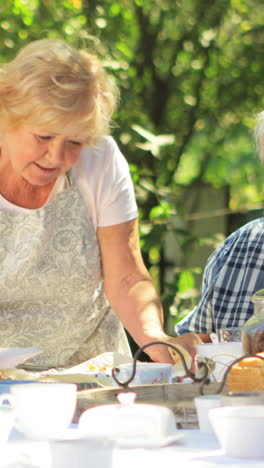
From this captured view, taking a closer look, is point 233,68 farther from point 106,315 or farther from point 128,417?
point 128,417

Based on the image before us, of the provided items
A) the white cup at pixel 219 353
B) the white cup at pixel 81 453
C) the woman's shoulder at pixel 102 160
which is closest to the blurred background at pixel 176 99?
the woman's shoulder at pixel 102 160

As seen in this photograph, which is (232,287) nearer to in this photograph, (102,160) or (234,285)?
(234,285)

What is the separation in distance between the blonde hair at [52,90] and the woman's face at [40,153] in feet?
0.10

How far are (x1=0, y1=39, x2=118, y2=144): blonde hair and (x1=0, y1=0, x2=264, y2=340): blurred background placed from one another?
4.42 ft

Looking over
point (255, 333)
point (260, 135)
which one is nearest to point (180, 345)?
point (255, 333)

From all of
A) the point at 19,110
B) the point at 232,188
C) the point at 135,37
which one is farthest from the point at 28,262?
the point at 232,188

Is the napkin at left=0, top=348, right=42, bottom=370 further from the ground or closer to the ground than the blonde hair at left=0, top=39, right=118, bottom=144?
closer to the ground

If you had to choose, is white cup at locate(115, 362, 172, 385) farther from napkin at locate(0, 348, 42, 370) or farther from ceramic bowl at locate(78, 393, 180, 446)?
ceramic bowl at locate(78, 393, 180, 446)

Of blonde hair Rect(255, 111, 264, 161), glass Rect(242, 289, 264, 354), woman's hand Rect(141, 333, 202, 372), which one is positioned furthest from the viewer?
blonde hair Rect(255, 111, 264, 161)

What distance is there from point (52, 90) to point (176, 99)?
4.15 m

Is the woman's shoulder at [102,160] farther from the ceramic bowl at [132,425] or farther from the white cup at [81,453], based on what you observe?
the white cup at [81,453]

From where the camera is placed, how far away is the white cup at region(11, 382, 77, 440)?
3.74 ft

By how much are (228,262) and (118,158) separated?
53 cm

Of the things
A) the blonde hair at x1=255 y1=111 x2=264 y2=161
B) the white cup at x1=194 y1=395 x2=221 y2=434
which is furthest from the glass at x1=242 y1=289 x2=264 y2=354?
the blonde hair at x1=255 y1=111 x2=264 y2=161
